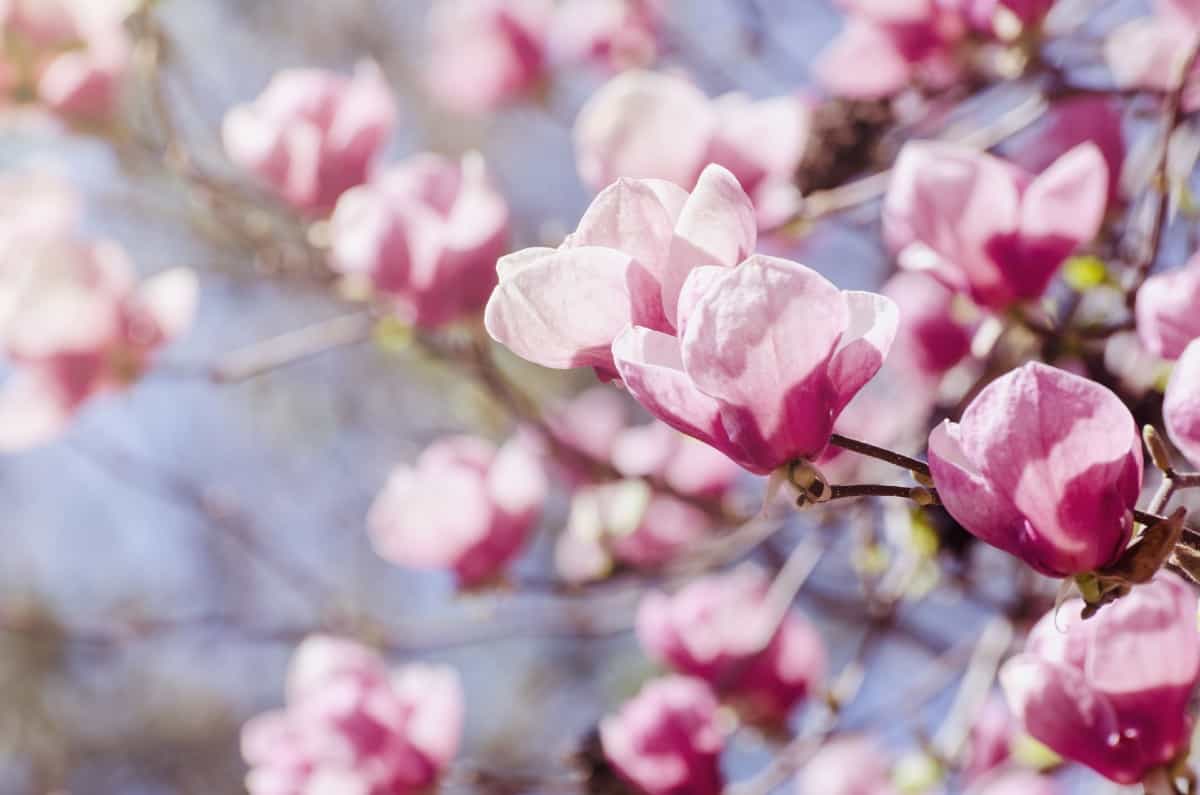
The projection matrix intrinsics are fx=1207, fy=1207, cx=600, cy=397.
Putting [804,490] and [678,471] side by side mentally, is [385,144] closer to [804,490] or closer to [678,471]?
[678,471]

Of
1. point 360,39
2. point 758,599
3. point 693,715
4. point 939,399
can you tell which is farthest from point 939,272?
point 360,39

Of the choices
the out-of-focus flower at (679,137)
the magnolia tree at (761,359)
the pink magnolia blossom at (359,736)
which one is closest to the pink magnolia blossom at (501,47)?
the magnolia tree at (761,359)

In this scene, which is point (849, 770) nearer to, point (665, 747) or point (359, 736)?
point (665, 747)

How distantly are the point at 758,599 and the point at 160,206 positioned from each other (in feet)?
2.39

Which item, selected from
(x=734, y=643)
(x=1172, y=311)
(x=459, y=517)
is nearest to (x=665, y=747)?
(x=734, y=643)

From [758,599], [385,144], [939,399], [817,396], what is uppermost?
[817,396]

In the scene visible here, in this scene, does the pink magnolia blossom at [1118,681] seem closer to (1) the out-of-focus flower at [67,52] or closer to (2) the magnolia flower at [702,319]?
(2) the magnolia flower at [702,319]

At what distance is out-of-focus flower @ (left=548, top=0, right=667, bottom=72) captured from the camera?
1332 millimetres

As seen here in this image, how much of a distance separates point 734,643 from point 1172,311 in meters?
0.53

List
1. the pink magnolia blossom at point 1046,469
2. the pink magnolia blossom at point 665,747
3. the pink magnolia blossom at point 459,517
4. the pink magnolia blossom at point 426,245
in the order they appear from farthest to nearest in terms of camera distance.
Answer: the pink magnolia blossom at point 459,517
the pink magnolia blossom at point 426,245
the pink magnolia blossom at point 665,747
the pink magnolia blossom at point 1046,469

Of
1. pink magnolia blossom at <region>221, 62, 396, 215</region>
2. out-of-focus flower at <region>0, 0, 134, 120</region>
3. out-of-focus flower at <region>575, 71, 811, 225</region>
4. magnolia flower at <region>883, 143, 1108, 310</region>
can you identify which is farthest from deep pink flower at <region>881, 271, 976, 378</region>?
out-of-focus flower at <region>0, 0, 134, 120</region>

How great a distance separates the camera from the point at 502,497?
1.00 metres

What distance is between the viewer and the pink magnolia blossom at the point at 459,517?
98cm

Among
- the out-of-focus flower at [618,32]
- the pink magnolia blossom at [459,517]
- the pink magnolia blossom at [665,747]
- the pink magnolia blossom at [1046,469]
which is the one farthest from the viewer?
the out-of-focus flower at [618,32]
